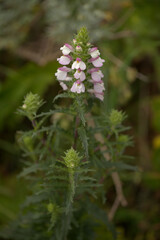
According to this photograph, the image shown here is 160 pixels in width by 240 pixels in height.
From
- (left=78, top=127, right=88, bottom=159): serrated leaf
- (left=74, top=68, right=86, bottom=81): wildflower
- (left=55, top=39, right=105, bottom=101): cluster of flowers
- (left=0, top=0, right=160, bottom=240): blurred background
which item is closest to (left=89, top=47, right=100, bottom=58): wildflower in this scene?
(left=55, top=39, right=105, bottom=101): cluster of flowers

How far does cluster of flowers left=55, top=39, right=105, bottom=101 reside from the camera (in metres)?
1.44

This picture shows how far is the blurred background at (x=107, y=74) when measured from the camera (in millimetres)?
3057

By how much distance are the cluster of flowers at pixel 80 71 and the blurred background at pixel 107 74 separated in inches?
57.1

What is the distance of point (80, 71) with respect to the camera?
1.45 meters

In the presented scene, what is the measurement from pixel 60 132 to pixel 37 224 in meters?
0.80

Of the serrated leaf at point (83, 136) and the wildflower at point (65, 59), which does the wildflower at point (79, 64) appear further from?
the serrated leaf at point (83, 136)

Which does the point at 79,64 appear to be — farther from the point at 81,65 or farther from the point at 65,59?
the point at 65,59

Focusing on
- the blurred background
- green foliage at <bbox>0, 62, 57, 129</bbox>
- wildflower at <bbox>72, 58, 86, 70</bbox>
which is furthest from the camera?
green foliage at <bbox>0, 62, 57, 129</bbox>

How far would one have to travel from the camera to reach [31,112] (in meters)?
1.66

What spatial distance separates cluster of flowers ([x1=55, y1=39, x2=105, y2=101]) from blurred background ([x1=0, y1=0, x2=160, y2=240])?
1.45 meters

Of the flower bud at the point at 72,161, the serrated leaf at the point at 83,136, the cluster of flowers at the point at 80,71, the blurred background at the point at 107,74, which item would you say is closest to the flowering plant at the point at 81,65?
the cluster of flowers at the point at 80,71

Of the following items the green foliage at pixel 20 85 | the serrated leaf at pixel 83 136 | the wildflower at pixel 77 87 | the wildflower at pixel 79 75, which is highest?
the green foliage at pixel 20 85

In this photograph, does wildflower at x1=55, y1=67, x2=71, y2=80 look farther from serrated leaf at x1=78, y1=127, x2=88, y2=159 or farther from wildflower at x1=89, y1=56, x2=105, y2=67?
serrated leaf at x1=78, y1=127, x2=88, y2=159

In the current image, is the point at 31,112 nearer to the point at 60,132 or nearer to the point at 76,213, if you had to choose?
the point at 60,132
